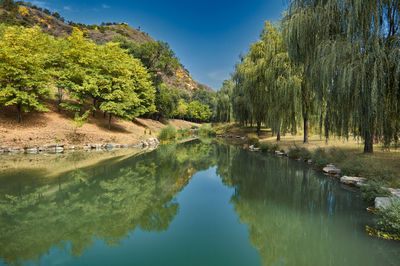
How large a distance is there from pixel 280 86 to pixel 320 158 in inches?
222

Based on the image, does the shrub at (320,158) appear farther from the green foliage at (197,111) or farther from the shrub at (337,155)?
the green foliage at (197,111)

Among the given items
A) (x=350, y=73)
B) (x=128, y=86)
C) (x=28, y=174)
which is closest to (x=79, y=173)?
(x=28, y=174)

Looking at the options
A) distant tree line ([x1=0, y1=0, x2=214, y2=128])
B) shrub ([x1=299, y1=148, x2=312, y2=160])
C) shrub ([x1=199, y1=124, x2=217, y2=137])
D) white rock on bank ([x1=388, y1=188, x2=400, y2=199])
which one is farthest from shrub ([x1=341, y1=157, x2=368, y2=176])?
shrub ([x1=199, y1=124, x2=217, y2=137])

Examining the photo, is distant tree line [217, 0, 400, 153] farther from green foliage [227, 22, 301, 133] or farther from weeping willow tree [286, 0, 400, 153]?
green foliage [227, 22, 301, 133]

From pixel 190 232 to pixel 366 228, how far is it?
3.64 m

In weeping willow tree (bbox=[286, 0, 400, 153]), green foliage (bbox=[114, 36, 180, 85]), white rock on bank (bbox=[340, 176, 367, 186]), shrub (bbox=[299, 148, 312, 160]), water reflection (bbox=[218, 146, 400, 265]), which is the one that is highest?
green foliage (bbox=[114, 36, 180, 85])

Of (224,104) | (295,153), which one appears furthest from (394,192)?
(224,104)

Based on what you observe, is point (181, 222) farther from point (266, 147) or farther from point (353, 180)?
point (266, 147)

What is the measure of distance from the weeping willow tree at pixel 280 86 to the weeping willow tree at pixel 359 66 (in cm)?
573

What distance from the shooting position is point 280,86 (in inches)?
516

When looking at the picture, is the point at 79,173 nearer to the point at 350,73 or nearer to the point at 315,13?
the point at 350,73

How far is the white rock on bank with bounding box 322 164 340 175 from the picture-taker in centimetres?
832

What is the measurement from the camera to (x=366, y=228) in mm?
4031

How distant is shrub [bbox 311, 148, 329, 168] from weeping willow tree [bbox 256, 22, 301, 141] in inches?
144
